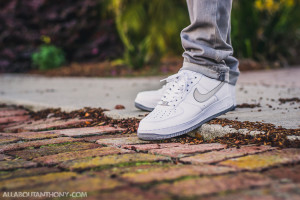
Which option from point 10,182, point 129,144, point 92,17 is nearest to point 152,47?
point 92,17

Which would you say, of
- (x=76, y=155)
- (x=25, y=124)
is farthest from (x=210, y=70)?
(x=25, y=124)

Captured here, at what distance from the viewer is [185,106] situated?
1783 mm

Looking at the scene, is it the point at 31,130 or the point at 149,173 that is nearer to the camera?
the point at 149,173

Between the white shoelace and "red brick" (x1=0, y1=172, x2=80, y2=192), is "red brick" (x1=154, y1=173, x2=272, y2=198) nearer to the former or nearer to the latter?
"red brick" (x1=0, y1=172, x2=80, y2=192)

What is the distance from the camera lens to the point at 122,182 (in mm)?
1114

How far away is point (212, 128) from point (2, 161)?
85 cm

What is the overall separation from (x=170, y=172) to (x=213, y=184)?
166mm

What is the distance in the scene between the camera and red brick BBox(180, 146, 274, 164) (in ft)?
4.38

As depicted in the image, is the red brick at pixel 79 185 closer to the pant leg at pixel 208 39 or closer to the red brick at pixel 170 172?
the red brick at pixel 170 172

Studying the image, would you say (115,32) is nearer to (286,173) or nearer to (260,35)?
(260,35)

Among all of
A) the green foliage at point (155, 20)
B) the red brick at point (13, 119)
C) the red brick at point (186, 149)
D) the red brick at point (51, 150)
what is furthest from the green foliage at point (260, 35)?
the red brick at point (186, 149)

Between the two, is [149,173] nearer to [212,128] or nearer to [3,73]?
[212,128]

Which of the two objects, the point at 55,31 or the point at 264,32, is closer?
the point at 264,32

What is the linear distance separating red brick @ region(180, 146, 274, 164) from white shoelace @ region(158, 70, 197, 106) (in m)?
0.42
